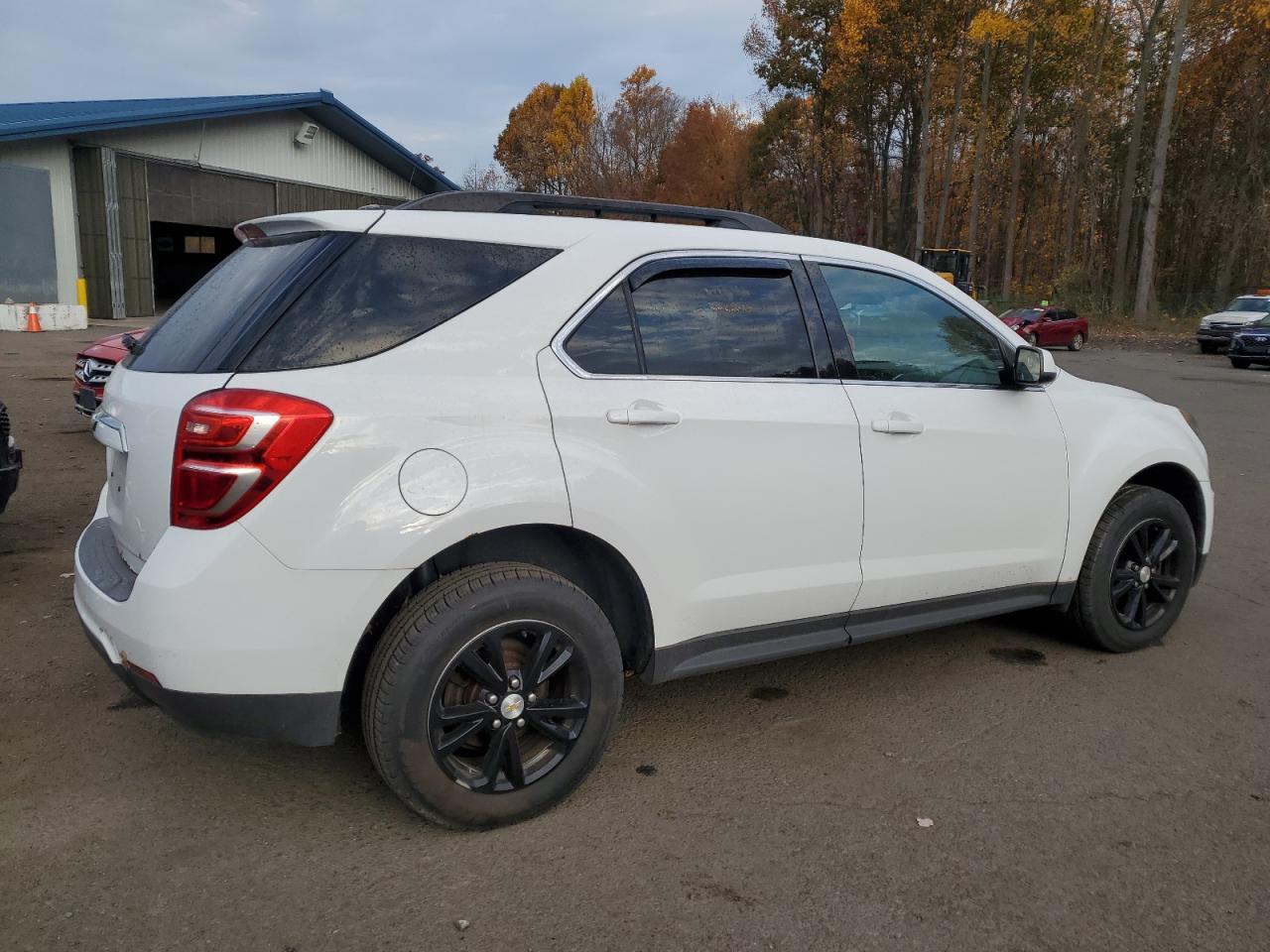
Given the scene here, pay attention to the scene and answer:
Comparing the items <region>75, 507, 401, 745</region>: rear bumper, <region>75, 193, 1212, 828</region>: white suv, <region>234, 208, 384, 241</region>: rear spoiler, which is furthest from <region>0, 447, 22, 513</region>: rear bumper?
<region>75, 507, 401, 745</region>: rear bumper

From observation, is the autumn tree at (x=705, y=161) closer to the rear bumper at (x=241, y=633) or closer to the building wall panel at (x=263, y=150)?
the building wall panel at (x=263, y=150)

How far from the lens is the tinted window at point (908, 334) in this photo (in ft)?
11.8

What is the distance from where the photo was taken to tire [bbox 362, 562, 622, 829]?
266 centimetres

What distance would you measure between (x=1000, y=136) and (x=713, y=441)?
4902 cm

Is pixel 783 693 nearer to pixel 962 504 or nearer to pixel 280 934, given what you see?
pixel 962 504

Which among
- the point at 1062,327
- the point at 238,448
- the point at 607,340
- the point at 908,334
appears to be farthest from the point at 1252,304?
the point at 238,448

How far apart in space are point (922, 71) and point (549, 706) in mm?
43497

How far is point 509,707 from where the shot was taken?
9.25 feet

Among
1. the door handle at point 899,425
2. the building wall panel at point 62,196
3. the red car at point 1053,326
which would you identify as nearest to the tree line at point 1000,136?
the red car at point 1053,326

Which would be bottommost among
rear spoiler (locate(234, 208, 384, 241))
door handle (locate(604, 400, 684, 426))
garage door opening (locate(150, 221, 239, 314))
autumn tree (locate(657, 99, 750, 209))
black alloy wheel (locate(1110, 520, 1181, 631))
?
black alloy wheel (locate(1110, 520, 1181, 631))

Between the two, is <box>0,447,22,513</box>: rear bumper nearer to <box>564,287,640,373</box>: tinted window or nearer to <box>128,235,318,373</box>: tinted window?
<box>128,235,318,373</box>: tinted window

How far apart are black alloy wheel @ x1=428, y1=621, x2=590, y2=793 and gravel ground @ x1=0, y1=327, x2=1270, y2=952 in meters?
0.20

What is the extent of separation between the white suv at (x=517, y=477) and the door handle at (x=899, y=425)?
13 mm

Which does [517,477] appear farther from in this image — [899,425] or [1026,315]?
[1026,315]
